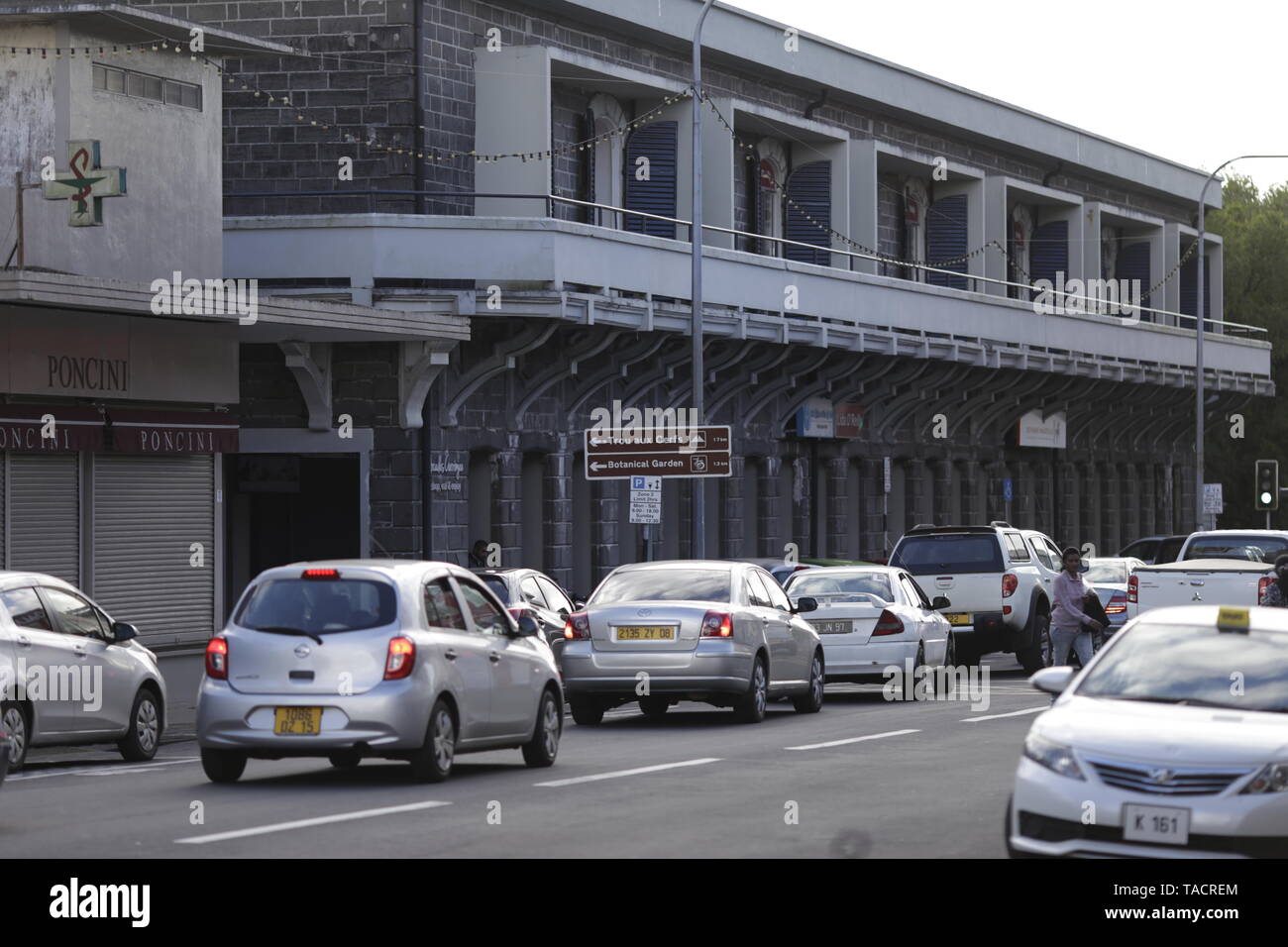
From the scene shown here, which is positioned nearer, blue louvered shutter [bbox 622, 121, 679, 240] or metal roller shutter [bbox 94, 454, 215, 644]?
metal roller shutter [bbox 94, 454, 215, 644]

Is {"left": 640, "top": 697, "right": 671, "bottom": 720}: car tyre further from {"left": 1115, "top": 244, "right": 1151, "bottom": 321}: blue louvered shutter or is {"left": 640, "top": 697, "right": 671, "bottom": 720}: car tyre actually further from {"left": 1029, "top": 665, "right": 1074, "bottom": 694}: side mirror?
{"left": 1115, "top": 244, "right": 1151, "bottom": 321}: blue louvered shutter

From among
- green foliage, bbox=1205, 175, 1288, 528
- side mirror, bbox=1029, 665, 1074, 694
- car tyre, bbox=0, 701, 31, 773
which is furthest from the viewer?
green foliage, bbox=1205, 175, 1288, 528

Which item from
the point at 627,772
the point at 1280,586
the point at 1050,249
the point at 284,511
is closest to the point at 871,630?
the point at 1280,586

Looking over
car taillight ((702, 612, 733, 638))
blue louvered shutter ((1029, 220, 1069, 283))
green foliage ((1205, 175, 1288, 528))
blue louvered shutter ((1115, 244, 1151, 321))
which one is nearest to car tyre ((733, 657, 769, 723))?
car taillight ((702, 612, 733, 638))

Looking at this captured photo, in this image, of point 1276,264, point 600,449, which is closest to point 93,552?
point 600,449

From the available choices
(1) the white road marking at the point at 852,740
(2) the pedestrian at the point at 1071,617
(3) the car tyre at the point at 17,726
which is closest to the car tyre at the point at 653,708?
(1) the white road marking at the point at 852,740

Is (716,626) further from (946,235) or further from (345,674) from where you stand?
(946,235)

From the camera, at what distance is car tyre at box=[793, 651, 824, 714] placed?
79.1ft

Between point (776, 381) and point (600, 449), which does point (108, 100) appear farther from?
point (776, 381)

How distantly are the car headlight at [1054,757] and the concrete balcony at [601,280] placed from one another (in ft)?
73.6

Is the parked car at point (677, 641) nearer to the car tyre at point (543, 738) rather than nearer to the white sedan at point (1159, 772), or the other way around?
the car tyre at point (543, 738)

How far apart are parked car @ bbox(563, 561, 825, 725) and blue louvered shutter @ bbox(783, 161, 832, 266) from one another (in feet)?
77.6

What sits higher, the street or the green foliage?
the green foliage

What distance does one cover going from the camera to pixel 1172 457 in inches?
2709
